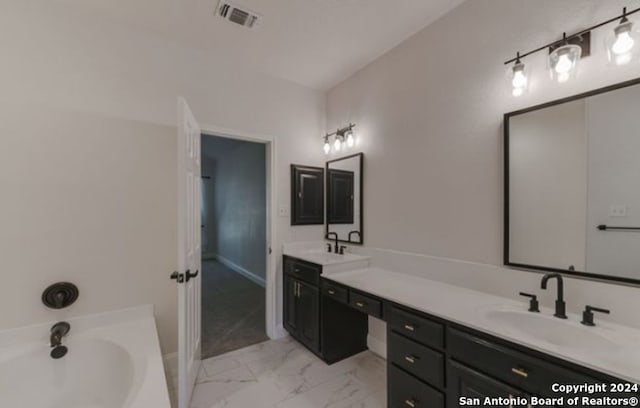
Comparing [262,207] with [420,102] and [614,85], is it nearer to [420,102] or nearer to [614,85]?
[420,102]

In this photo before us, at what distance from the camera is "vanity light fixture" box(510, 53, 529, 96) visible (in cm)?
155

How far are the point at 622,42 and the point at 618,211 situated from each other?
0.78 m

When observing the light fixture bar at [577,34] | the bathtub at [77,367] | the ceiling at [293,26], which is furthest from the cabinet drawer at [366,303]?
the ceiling at [293,26]

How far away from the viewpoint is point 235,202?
5.81 m

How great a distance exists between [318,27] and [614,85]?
187 cm

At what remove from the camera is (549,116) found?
1.50 m

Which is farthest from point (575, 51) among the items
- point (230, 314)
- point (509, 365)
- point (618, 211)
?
point (230, 314)

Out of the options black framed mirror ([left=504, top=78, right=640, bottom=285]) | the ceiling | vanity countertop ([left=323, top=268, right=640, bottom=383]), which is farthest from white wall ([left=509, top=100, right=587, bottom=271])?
the ceiling

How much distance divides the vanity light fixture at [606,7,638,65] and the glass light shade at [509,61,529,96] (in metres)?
0.34

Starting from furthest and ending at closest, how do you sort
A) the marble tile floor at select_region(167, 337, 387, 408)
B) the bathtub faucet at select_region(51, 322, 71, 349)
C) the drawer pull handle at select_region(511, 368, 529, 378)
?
the marble tile floor at select_region(167, 337, 387, 408)
the bathtub faucet at select_region(51, 322, 71, 349)
the drawer pull handle at select_region(511, 368, 529, 378)

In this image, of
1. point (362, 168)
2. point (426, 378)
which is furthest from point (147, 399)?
point (362, 168)

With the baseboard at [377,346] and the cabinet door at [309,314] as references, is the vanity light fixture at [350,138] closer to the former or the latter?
the cabinet door at [309,314]

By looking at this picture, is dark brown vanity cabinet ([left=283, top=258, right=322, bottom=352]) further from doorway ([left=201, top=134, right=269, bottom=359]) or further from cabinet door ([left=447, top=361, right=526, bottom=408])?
cabinet door ([left=447, top=361, right=526, bottom=408])

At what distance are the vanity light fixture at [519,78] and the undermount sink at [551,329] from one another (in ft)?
4.18
